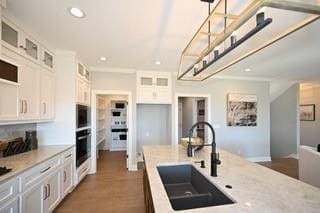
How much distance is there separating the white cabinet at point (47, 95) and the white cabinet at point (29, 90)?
0.41 ft

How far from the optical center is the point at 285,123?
6383 mm

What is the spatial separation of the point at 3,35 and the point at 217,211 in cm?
270

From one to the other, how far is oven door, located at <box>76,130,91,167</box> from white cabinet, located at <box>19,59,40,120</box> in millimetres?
1121

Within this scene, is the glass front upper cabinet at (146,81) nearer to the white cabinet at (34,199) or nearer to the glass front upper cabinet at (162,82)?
the glass front upper cabinet at (162,82)

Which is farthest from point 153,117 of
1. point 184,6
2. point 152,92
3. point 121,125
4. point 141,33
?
point 184,6

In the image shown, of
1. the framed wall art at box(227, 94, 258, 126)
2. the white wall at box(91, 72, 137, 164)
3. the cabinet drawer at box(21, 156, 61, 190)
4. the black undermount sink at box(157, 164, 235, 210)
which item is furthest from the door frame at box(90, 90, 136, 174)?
the framed wall art at box(227, 94, 258, 126)

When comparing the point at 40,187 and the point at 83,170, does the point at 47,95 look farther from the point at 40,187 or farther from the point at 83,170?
the point at 83,170

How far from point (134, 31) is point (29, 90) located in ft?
5.50

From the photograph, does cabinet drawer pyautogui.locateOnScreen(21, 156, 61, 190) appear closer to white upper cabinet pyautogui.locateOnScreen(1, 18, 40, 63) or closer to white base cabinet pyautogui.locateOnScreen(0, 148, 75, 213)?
white base cabinet pyautogui.locateOnScreen(0, 148, 75, 213)

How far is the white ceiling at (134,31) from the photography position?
1883 millimetres

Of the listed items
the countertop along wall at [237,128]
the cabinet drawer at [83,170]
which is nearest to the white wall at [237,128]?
the countertop along wall at [237,128]

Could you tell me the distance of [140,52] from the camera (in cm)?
329

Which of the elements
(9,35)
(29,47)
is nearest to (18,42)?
(9,35)

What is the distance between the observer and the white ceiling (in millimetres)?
1883
